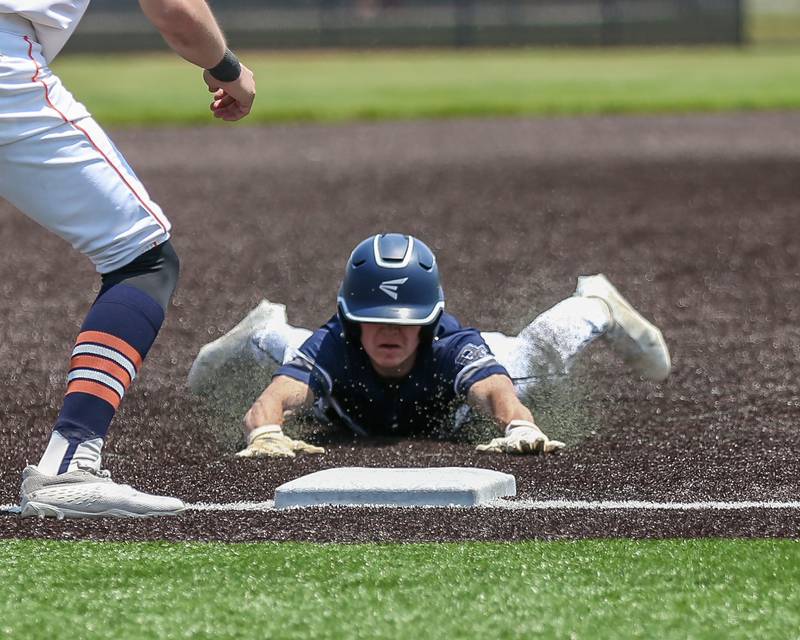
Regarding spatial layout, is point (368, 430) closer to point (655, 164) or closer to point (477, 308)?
point (477, 308)

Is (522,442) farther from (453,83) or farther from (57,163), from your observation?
(453,83)

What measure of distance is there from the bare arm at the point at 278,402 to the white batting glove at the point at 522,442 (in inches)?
23.9

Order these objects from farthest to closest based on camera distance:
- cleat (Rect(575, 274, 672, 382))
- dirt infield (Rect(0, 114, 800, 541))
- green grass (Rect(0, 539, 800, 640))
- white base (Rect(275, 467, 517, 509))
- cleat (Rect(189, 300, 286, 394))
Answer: cleat (Rect(575, 274, 672, 382)), cleat (Rect(189, 300, 286, 394)), dirt infield (Rect(0, 114, 800, 541)), white base (Rect(275, 467, 517, 509)), green grass (Rect(0, 539, 800, 640))

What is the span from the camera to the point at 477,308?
8.04 metres

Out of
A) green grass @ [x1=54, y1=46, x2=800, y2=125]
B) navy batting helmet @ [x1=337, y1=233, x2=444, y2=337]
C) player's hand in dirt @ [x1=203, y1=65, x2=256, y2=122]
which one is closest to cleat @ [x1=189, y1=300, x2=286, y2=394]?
navy batting helmet @ [x1=337, y1=233, x2=444, y2=337]

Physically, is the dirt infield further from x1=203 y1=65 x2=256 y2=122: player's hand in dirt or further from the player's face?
x1=203 y1=65 x2=256 y2=122: player's hand in dirt

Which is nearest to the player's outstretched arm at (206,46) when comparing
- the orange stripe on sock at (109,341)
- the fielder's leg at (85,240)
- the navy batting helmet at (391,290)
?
the fielder's leg at (85,240)

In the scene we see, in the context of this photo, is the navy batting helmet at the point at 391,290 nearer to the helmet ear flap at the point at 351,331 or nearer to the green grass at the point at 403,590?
the helmet ear flap at the point at 351,331

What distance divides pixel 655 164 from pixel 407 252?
9.54 metres

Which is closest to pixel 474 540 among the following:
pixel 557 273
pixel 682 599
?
pixel 682 599

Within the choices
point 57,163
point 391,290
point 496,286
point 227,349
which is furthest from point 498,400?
point 496,286

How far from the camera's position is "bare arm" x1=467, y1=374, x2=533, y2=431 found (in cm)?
514

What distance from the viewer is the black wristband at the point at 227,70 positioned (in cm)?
423

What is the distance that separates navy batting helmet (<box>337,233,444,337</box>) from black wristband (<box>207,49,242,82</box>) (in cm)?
111
